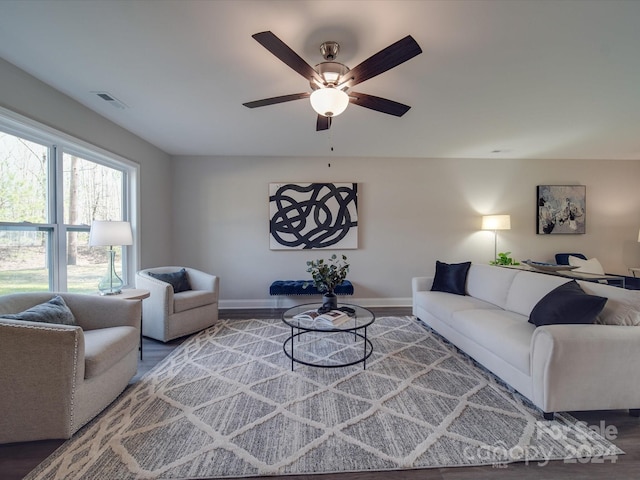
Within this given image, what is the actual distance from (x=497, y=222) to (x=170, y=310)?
4882 millimetres

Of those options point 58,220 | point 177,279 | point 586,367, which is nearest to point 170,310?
point 177,279

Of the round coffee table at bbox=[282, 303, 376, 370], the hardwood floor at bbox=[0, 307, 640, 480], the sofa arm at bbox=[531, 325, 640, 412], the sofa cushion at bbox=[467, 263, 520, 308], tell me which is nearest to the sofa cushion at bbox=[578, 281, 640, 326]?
the sofa arm at bbox=[531, 325, 640, 412]

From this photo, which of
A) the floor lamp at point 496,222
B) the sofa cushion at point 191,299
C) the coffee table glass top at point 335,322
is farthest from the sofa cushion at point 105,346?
the floor lamp at point 496,222

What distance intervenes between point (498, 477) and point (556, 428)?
66cm

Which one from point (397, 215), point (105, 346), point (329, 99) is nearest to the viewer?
point (329, 99)

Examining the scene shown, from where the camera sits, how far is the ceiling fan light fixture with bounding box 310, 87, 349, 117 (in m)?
1.65

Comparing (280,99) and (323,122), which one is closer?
(280,99)

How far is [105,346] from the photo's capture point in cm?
180

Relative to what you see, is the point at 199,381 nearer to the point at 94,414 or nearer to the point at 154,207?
the point at 94,414

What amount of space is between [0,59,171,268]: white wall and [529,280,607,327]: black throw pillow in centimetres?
435

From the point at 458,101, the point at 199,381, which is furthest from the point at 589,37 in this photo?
the point at 199,381

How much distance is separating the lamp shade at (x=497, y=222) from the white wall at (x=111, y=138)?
17.2 ft

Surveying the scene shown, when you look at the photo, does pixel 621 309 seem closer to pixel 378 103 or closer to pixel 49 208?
pixel 378 103

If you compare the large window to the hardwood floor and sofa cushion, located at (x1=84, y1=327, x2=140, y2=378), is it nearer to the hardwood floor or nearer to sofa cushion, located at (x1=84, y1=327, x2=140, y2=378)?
sofa cushion, located at (x1=84, y1=327, x2=140, y2=378)
